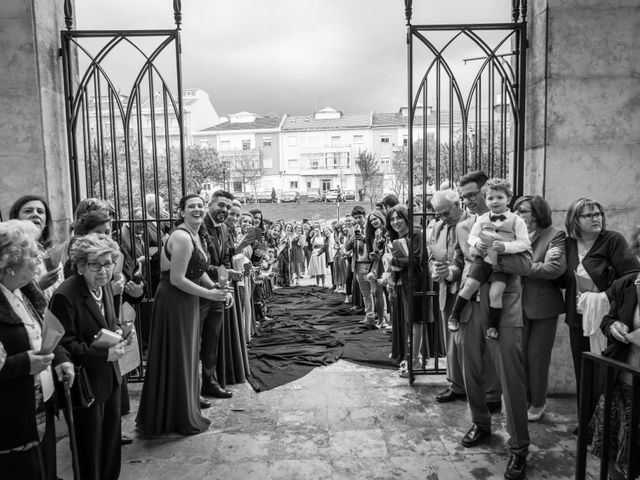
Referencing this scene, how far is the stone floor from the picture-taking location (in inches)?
135

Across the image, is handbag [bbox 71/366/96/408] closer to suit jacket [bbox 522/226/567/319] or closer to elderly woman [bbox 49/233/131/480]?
elderly woman [bbox 49/233/131/480]

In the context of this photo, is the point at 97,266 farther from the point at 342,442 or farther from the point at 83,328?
the point at 342,442

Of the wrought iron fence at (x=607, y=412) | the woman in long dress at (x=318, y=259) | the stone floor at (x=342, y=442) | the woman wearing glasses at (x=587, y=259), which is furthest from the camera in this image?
the woman in long dress at (x=318, y=259)

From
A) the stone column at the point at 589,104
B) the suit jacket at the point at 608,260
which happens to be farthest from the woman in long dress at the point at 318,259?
the suit jacket at the point at 608,260

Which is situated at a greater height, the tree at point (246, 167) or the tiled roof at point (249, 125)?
the tiled roof at point (249, 125)

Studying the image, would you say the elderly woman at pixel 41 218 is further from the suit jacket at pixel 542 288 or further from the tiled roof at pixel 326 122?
the tiled roof at pixel 326 122

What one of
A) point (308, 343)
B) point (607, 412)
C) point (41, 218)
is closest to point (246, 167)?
point (308, 343)

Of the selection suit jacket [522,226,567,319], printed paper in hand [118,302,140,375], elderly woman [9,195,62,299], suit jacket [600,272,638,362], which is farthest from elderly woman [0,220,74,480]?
suit jacket [522,226,567,319]

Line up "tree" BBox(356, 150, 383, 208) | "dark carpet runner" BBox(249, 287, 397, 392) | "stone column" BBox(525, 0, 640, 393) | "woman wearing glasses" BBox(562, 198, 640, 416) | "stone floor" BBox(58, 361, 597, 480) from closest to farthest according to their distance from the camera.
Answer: "stone floor" BBox(58, 361, 597, 480) → "woman wearing glasses" BBox(562, 198, 640, 416) → "stone column" BBox(525, 0, 640, 393) → "dark carpet runner" BBox(249, 287, 397, 392) → "tree" BBox(356, 150, 383, 208)

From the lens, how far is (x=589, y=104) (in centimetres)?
448

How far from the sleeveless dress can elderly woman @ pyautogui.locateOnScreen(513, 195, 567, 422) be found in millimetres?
2759

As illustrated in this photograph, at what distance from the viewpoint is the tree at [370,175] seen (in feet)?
164

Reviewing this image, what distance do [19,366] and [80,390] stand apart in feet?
1.67

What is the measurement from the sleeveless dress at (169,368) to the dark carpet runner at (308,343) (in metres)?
1.15
